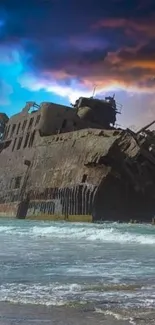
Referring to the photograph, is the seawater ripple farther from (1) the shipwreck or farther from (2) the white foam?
(1) the shipwreck

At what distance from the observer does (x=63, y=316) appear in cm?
565

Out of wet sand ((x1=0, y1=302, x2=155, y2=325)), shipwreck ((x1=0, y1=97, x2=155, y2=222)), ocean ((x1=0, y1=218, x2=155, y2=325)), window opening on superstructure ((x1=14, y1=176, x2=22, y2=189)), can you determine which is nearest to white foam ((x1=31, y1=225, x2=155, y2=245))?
ocean ((x1=0, y1=218, x2=155, y2=325))

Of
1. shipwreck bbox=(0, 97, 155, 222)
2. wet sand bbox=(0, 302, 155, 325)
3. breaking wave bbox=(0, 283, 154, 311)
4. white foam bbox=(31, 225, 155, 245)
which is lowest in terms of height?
wet sand bbox=(0, 302, 155, 325)

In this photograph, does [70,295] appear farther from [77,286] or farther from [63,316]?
[63,316]

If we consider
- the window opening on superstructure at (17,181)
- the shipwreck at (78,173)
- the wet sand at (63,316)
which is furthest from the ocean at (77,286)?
the window opening on superstructure at (17,181)

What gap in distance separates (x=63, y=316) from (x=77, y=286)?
6.90ft

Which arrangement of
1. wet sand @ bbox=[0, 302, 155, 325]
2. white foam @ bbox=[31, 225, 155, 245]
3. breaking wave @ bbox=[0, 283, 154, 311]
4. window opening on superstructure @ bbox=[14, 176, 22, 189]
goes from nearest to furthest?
1. wet sand @ bbox=[0, 302, 155, 325]
2. breaking wave @ bbox=[0, 283, 154, 311]
3. white foam @ bbox=[31, 225, 155, 245]
4. window opening on superstructure @ bbox=[14, 176, 22, 189]

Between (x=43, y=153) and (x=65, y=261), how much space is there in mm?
24294

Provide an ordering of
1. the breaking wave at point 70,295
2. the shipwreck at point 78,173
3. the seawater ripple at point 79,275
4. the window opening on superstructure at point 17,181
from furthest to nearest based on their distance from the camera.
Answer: the window opening on superstructure at point 17,181, the shipwreck at point 78,173, the seawater ripple at point 79,275, the breaking wave at point 70,295

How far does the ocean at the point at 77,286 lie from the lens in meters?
5.64

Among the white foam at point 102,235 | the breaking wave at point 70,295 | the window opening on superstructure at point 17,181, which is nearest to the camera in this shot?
the breaking wave at point 70,295

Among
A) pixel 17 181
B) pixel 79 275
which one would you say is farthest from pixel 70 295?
pixel 17 181

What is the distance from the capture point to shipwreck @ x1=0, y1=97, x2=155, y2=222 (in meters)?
28.8

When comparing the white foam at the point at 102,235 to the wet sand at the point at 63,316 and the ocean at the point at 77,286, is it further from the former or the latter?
the wet sand at the point at 63,316
